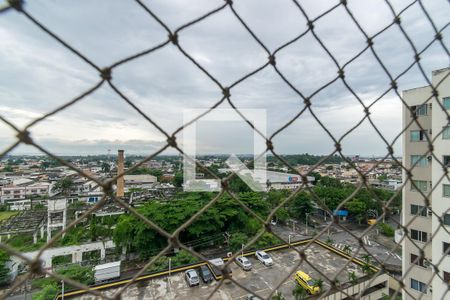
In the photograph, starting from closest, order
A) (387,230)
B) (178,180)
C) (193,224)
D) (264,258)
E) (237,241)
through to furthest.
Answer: (264,258) → (193,224) → (237,241) → (387,230) → (178,180)

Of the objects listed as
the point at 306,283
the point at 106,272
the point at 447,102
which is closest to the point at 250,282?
the point at 306,283

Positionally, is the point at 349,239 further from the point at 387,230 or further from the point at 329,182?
the point at 329,182

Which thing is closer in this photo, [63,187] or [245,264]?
[245,264]

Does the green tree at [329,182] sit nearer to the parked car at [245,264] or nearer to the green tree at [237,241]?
the green tree at [237,241]

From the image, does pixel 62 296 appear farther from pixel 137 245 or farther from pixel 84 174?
pixel 84 174

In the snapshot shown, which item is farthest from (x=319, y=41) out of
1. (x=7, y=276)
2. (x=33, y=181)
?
(x=33, y=181)

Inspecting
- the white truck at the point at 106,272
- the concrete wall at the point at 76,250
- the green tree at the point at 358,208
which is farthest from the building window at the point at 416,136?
the concrete wall at the point at 76,250

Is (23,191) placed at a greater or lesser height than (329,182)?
lesser
